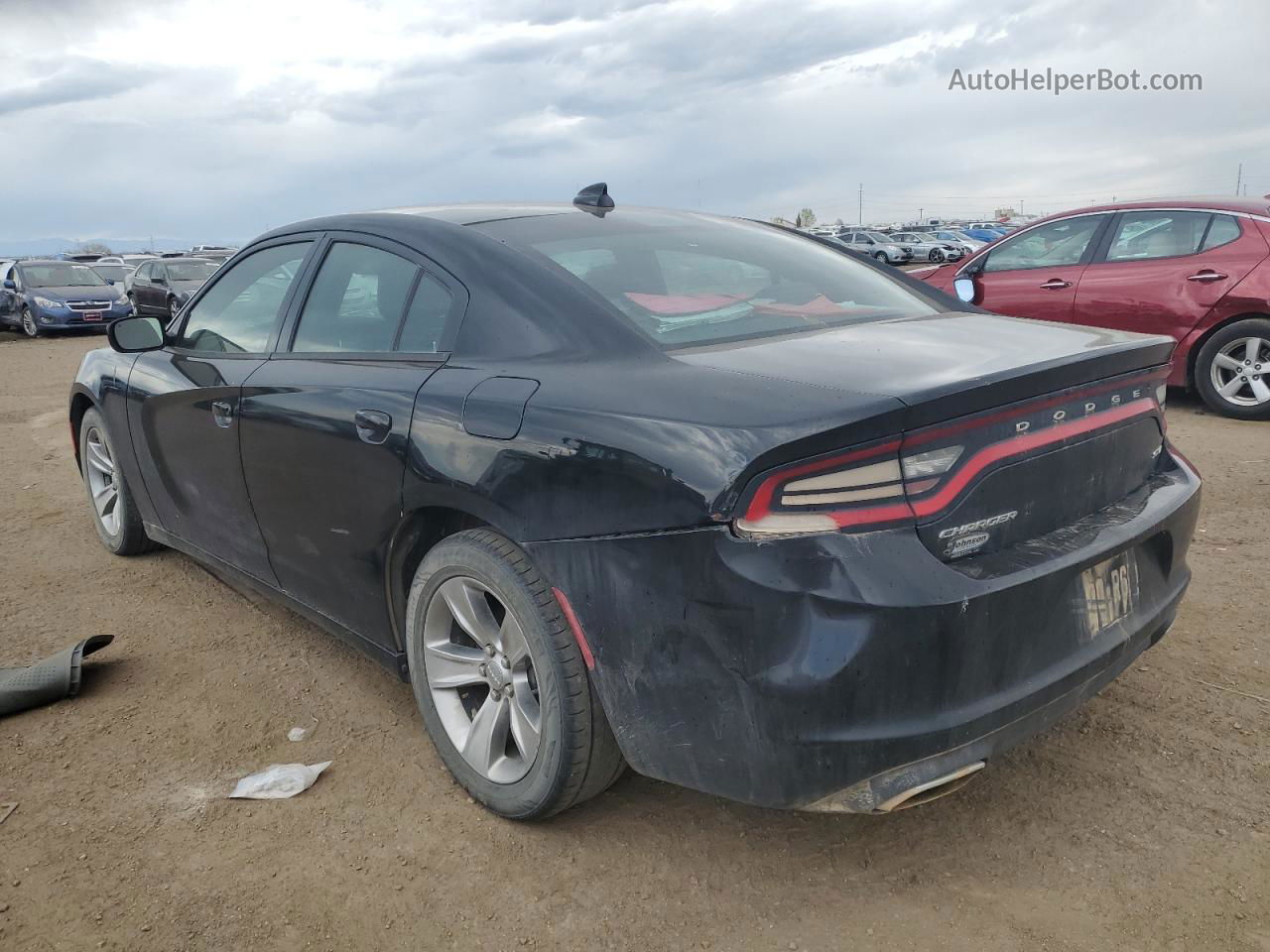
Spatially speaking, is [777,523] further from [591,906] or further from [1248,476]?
[1248,476]

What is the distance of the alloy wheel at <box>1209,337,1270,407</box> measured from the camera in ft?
23.0

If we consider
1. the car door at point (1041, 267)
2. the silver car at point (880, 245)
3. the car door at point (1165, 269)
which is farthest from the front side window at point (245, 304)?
the silver car at point (880, 245)

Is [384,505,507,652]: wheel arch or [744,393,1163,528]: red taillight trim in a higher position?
[744,393,1163,528]: red taillight trim

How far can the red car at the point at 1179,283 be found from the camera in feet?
23.0

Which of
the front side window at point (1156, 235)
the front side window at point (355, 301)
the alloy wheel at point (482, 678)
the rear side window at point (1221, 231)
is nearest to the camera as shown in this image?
the alloy wheel at point (482, 678)

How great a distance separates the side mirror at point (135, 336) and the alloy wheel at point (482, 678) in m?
2.06

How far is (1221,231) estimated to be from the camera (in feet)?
23.5

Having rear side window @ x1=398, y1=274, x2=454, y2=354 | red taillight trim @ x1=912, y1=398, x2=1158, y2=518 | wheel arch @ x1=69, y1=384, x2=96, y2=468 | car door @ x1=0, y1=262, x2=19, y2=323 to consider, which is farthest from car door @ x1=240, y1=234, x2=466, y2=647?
car door @ x1=0, y1=262, x2=19, y2=323

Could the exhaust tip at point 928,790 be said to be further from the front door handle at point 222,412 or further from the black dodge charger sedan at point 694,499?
the front door handle at point 222,412

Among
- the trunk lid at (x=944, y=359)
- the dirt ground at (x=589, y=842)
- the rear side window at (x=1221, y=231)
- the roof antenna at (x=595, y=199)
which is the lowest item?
the dirt ground at (x=589, y=842)

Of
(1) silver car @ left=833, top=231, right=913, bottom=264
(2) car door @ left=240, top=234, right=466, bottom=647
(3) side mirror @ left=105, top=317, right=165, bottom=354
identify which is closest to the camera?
(2) car door @ left=240, top=234, right=466, bottom=647

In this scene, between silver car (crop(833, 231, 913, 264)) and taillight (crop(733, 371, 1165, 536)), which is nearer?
taillight (crop(733, 371, 1165, 536))

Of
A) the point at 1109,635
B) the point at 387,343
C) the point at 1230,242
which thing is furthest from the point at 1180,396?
the point at 387,343

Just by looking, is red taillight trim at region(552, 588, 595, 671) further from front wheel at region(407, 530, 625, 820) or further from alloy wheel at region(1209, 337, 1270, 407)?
alloy wheel at region(1209, 337, 1270, 407)
